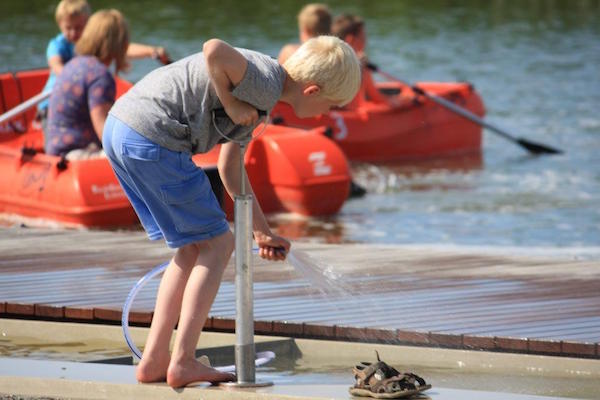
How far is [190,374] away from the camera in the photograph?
11.7 ft

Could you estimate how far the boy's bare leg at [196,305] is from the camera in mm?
3510

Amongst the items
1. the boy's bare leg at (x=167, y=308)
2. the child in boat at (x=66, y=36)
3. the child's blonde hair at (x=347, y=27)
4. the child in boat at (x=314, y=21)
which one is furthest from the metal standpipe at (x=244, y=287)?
the child's blonde hair at (x=347, y=27)

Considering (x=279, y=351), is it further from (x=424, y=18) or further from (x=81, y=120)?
(x=424, y=18)

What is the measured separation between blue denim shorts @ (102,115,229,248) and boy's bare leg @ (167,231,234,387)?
0.04m

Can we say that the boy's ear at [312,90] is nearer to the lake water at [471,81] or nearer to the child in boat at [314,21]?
the lake water at [471,81]

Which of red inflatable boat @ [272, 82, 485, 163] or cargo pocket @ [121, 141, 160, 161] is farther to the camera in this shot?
red inflatable boat @ [272, 82, 485, 163]

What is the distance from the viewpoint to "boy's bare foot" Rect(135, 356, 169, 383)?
3.61 metres

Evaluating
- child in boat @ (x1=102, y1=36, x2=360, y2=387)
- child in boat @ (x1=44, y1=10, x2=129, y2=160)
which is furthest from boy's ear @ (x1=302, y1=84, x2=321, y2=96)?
child in boat @ (x1=44, y1=10, x2=129, y2=160)

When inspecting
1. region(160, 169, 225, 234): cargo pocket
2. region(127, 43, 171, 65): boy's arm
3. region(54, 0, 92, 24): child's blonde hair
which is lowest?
region(160, 169, 225, 234): cargo pocket

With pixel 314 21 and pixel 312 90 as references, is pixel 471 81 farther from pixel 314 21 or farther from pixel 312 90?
pixel 312 90

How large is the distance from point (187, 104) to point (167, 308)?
55cm

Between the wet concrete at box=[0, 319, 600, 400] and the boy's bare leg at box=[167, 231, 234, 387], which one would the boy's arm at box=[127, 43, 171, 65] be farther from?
the boy's bare leg at box=[167, 231, 234, 387]

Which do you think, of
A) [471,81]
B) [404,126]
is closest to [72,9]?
[404,126]

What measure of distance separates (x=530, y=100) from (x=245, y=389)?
1335 cm
